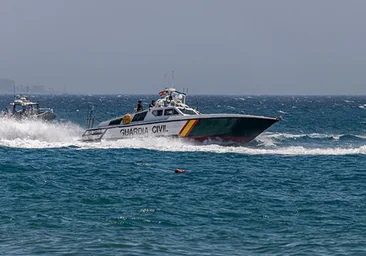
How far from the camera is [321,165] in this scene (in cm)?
3281

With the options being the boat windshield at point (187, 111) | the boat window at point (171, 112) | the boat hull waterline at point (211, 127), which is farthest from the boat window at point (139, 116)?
the boat windshield at point (187, 111)

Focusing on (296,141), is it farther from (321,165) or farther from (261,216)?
(261,216)

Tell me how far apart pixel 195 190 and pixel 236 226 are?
616 centimetres

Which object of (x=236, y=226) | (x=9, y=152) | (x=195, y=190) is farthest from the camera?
(x=9, y=152)

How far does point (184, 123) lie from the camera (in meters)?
38.7

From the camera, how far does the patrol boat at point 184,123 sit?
38531 millimetres

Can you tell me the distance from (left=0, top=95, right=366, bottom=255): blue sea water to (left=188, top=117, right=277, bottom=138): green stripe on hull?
0.85 metres

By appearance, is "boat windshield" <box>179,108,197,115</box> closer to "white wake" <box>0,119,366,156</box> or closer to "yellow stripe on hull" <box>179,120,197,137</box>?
"yellow stripe on hull" <box>179,120,197,137</box>

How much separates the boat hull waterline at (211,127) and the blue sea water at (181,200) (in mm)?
599

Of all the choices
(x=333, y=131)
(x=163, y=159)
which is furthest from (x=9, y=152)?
(x=333, y=131)

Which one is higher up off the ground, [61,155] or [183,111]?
[183,111]

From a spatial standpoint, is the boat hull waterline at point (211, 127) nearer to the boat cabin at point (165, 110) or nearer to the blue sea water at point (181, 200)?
the boat cabin at point (165, 110)

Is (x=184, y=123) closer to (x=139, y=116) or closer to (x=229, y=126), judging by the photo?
(x=229, y=126)

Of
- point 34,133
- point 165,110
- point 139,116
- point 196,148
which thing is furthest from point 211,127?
point 34,133
